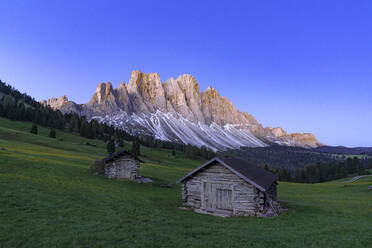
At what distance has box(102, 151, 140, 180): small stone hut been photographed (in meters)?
35.6

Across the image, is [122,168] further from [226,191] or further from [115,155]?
[226,191]

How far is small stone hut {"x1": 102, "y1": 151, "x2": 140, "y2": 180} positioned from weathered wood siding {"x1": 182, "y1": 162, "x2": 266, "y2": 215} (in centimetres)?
1626

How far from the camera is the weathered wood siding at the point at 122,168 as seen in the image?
35625 millimetres

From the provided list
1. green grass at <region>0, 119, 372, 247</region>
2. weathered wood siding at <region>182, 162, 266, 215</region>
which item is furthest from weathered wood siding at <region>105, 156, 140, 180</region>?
weathered wood siding at <region>182, 162, 266, 215</region>

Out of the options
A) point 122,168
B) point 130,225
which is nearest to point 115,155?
point 122,168

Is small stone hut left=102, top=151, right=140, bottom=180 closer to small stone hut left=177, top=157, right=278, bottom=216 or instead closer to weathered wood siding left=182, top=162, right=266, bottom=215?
weathered wood siding left=182, top=162, right=266, bottom=215

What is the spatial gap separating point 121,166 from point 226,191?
837 inches

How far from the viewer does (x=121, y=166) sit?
36188mm

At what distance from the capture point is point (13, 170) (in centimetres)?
2598

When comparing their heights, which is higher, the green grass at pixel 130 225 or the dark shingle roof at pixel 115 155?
the dark shingle roof at pixel 115 155

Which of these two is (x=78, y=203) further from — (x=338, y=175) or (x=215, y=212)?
→ (x=338, y=175)

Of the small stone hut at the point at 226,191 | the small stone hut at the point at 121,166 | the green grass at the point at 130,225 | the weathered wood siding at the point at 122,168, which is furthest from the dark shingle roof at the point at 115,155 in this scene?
the small stone hut at the point at 226,191

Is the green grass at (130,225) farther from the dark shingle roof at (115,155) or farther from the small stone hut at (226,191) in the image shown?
the dark shingle roof at (115,155)

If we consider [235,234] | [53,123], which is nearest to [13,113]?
[53,123]
